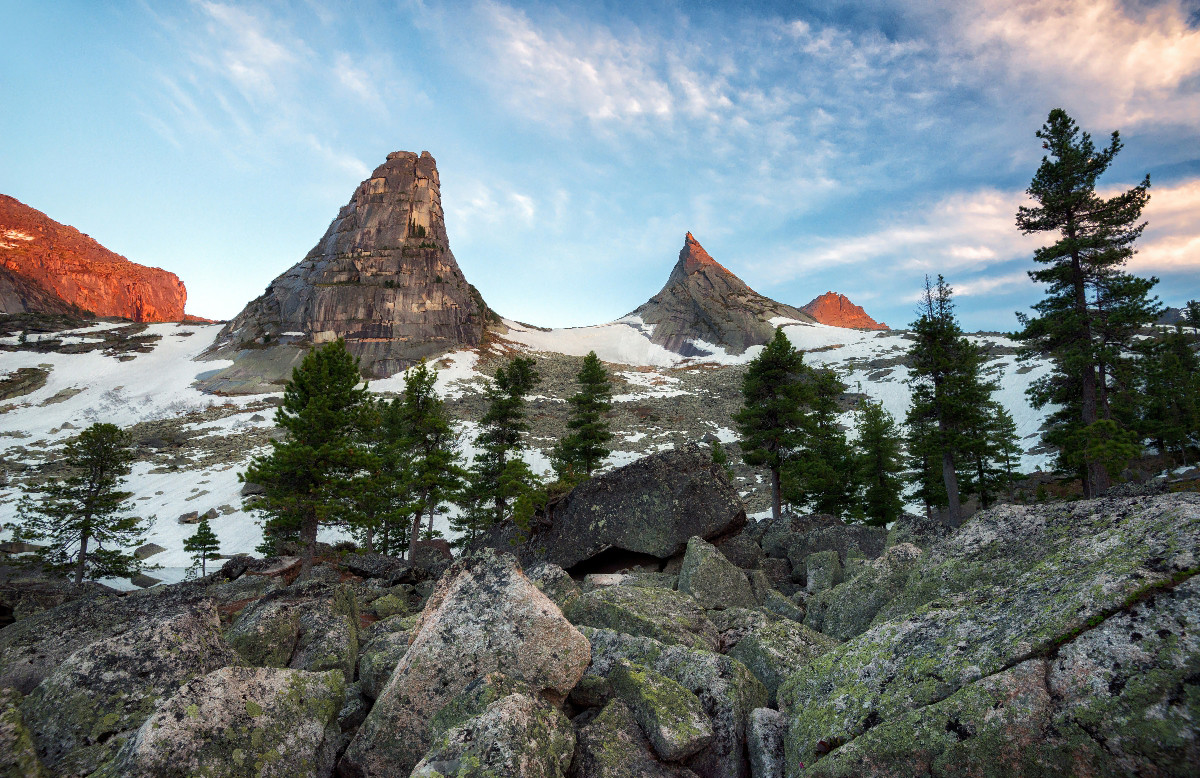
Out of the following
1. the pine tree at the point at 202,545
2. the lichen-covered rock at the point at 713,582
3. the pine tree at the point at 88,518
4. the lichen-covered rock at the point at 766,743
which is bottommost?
the pine tree at the point at 202,545

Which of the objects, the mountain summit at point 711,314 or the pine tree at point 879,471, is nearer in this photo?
the pine tree at point 879,471

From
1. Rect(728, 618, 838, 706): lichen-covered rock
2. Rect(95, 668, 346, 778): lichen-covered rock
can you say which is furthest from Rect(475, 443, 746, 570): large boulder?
Rect(95, 668, 346, 778): lichen-covered rock

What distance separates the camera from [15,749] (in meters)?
4.06

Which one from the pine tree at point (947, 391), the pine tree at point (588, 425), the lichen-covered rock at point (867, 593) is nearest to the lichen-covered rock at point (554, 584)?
the lichen-covered rock at point (867, 593)

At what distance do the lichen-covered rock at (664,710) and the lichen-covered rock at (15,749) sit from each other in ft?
16.3

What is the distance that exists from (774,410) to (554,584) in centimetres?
2380

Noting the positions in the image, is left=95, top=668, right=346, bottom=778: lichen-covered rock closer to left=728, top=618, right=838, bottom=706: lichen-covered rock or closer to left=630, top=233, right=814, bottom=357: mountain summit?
left=728, top=618, right=838, bottom=706: lichen-covered rock

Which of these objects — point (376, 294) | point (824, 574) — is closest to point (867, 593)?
point (824, 574)

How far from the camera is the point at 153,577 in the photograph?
3134 centimetres

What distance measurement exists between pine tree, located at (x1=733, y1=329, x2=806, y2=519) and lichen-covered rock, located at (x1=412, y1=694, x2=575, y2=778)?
88.0 feet

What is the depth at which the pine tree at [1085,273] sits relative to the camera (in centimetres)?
2281

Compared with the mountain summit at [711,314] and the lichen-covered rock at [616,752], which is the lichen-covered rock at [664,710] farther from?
the mountain summit at [711,314]

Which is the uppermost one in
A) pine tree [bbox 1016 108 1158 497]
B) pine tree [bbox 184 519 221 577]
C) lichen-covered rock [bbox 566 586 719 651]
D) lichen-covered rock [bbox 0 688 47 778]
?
pine tree [bbox 1016 108 1158 497]

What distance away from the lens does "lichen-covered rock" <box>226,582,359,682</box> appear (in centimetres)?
701
